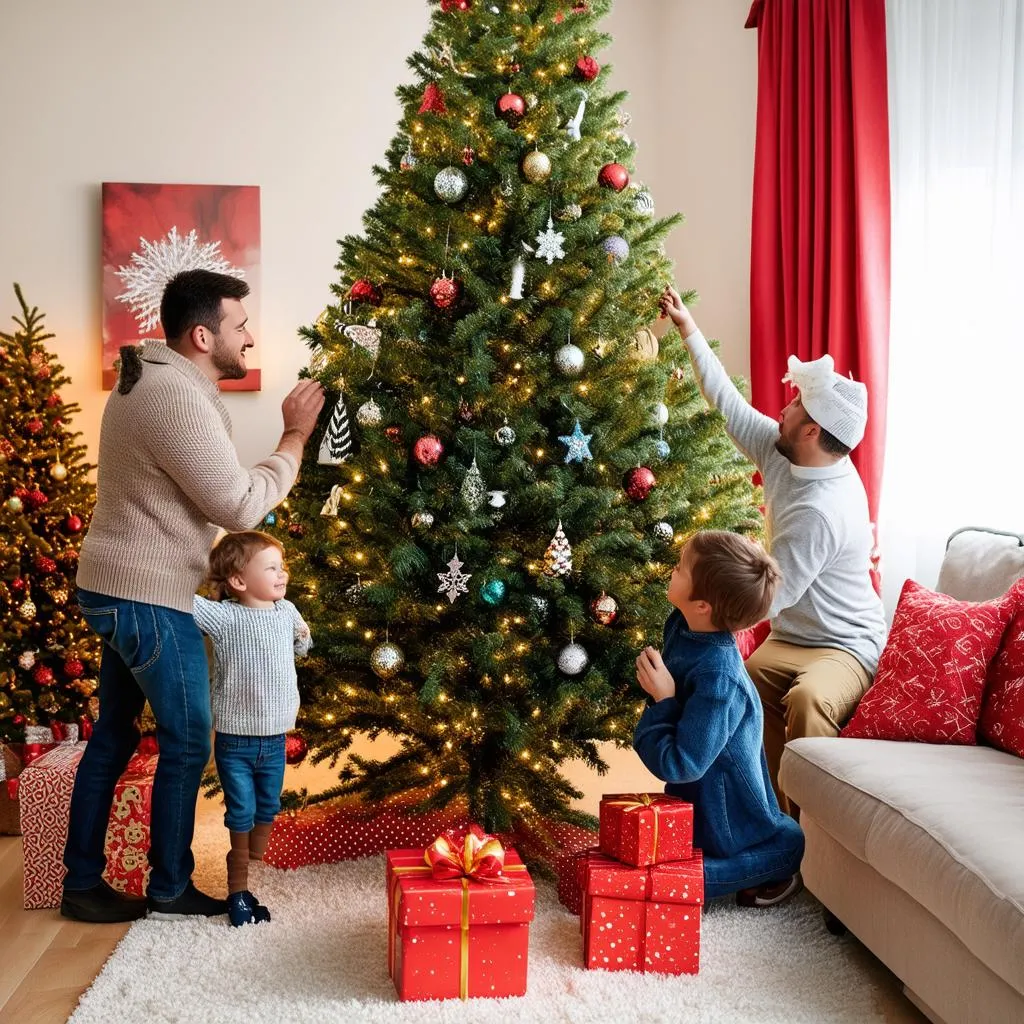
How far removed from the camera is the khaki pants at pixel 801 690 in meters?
2.82

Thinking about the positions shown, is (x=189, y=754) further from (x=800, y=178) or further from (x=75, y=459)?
(x=800, y=178)

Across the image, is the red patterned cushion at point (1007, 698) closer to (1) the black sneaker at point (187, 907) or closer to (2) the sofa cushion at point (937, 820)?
(2) the sofa cushion at point (937, 820)

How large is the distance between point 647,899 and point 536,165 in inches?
Answer: 65.0

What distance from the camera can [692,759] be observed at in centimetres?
250

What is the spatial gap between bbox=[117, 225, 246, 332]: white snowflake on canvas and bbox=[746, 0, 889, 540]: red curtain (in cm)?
216

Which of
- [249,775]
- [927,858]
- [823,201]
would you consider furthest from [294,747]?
[823,201]

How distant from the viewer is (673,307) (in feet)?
9.64

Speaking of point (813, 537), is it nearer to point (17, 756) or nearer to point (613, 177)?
point (613, 177)

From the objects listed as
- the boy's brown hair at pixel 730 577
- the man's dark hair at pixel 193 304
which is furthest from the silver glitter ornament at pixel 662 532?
the man's dark hair at pixel 193 304

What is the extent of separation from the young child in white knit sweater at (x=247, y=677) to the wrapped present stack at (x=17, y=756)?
2.78 ft

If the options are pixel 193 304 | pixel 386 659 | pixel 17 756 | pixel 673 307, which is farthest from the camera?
pixel 17 756

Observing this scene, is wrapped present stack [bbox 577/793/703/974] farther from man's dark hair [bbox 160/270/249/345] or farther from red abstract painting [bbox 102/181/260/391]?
red abstract painting [bbox 102/181/260/391]

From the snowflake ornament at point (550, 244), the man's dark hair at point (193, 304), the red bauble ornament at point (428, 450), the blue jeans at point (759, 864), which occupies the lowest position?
the blue jeans at point (759, 864)

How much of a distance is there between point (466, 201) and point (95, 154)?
2.42m
